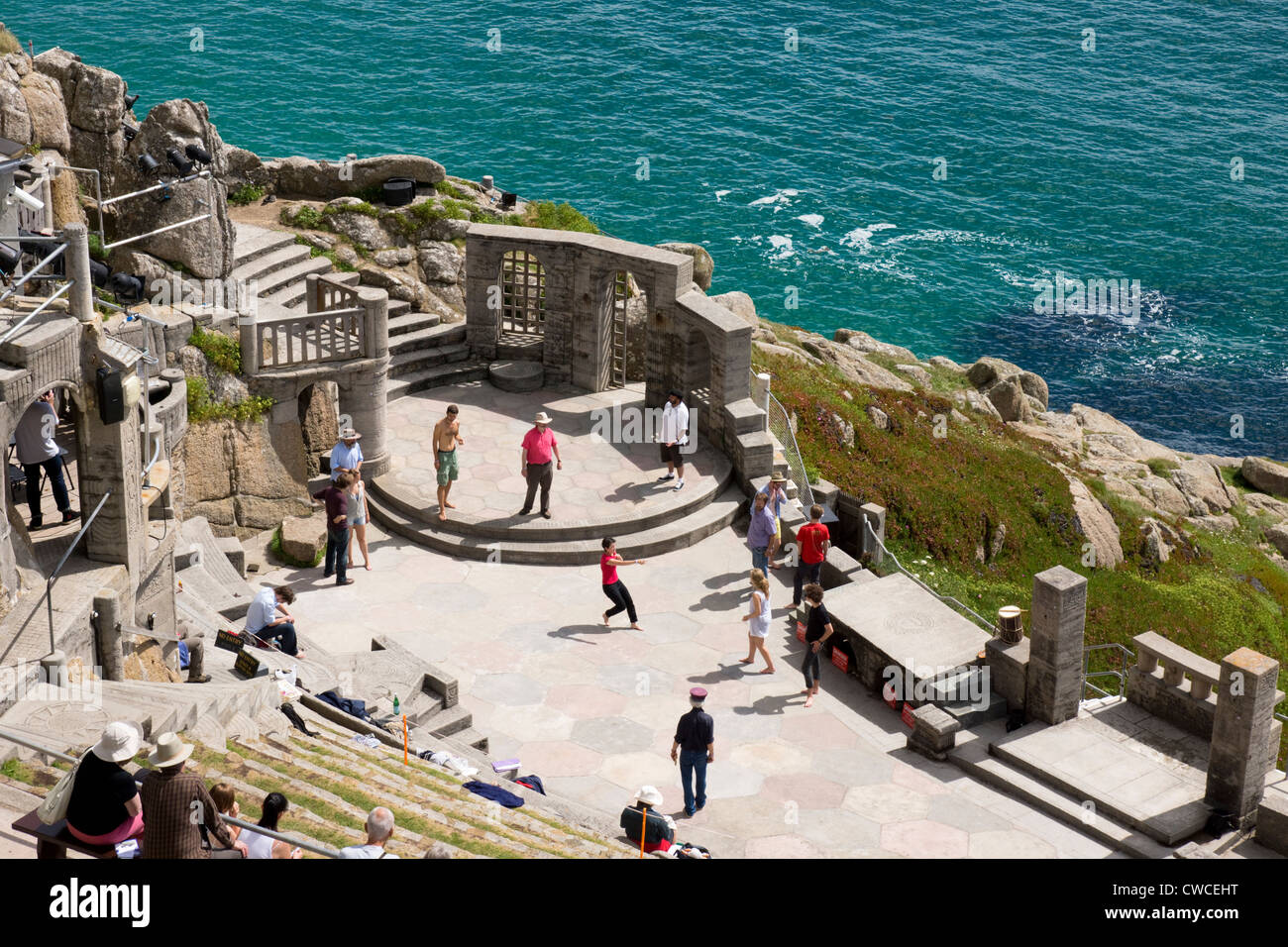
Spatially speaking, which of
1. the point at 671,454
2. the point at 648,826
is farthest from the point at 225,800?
the point at 671,454

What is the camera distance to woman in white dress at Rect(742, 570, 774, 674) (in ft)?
75.9

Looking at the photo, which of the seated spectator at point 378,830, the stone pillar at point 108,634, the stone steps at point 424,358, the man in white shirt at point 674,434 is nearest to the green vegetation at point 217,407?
the stone steps at point 424,358

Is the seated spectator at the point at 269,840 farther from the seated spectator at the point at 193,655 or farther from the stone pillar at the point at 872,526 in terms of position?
the stone pillar at the point at 872,526

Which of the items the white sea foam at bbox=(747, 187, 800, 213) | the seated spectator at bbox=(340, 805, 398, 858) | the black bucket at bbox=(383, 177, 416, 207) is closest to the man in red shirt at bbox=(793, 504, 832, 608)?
the seated spectator at bbox=(340, 805, 398, 858)

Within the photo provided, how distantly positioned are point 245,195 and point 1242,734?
2865cm

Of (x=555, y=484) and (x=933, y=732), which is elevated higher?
(x=555, y=484)

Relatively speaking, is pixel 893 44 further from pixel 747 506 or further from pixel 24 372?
pixel 24 372

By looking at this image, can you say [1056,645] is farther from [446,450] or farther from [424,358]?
[424,358]

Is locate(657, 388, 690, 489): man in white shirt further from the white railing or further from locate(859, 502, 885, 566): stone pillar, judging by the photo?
locate(859, 502, 885, 566): stone pillar

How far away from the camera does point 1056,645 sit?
72.5 feet

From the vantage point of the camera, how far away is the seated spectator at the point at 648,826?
58.1ft

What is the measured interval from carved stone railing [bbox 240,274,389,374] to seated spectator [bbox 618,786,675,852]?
533 inches

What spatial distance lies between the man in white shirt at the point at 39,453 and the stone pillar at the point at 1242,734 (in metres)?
16.6

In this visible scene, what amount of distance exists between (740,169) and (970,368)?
20.7 metres
